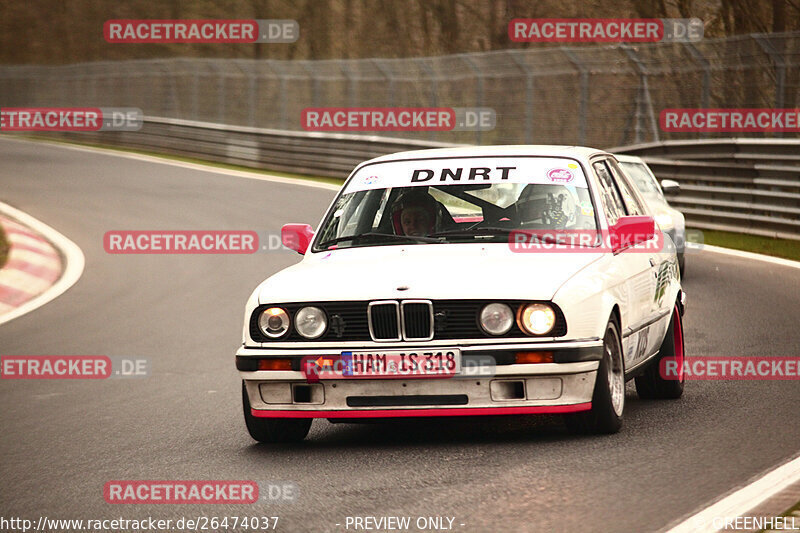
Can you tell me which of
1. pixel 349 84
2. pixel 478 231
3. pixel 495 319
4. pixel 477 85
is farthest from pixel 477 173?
pixel 349 84

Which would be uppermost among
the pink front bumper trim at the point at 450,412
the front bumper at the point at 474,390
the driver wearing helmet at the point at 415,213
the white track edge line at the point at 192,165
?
the driver wearing helmet at the point at 415,213

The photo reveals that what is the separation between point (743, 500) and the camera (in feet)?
17.3

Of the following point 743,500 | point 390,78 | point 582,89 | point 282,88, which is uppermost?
point 390,78

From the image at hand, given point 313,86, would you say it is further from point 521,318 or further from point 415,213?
point 521,318

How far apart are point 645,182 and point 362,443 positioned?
29.3 feet

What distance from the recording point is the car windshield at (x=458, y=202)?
731 centimetres

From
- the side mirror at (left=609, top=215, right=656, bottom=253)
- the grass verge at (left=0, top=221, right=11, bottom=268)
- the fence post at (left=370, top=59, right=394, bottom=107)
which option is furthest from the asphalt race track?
the fence post at (left=370, top=59, right=394, bottom=107)

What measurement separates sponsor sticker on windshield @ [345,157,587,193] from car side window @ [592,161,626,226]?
0.72ft

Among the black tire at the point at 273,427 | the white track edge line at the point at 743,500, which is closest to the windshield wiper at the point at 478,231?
the black tire at the point at 273,427

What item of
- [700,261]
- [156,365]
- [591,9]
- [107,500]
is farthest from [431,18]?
[107,500]

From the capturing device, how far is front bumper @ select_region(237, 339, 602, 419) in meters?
6.25

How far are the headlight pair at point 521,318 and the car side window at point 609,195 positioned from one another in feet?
4.34

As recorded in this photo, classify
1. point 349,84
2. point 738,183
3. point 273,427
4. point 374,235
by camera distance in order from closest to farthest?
1. point 273,427
2. point 374,235
3. point 738,183
4. point 349,84

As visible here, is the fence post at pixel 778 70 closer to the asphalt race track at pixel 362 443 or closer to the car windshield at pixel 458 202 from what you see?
the asphalt race track at pixel 362 443
